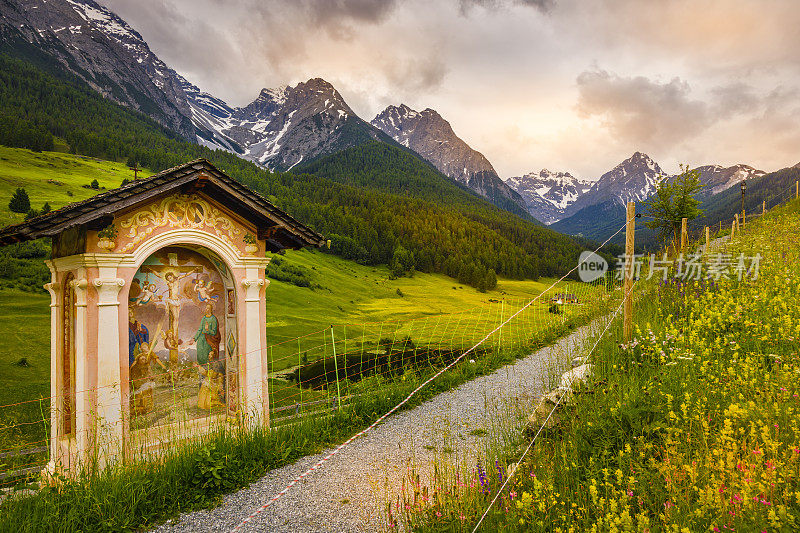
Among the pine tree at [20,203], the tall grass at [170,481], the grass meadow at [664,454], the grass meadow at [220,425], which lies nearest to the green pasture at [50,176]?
the pine tree at [20,203]

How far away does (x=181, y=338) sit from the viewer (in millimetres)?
9023

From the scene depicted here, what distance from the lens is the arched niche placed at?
845 centimetres

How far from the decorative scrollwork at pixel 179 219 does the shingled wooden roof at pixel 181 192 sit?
25cm

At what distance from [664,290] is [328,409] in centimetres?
1014

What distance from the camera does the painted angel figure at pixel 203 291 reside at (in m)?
9.27

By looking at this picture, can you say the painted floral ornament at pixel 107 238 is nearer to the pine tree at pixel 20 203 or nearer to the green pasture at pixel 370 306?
the green pasture at pixel 370 306

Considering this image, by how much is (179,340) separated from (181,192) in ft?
10.9

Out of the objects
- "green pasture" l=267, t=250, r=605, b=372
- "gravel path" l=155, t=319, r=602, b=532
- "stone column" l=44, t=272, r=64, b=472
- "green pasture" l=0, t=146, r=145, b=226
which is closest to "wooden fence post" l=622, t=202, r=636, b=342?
"gravel path" l=155, t=319, r=602, b=532

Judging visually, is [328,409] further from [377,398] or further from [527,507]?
[527,507]

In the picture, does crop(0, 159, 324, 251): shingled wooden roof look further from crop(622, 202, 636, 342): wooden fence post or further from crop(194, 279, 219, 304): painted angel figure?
crop(622, 202, 636, 342): wooden fence post

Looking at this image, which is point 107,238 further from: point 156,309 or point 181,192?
point 156,309

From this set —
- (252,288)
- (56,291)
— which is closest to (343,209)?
(252,288)

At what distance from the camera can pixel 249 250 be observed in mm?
9648

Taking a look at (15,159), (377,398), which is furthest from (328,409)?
(15,159)
